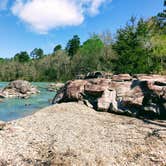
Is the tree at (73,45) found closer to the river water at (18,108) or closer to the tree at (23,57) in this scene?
the tree at (23,57)

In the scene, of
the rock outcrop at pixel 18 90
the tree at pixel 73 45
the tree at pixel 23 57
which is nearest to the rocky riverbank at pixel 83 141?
the rock outcrop at pixel 18 90

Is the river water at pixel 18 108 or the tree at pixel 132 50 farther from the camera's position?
the tree at pixel 132 50

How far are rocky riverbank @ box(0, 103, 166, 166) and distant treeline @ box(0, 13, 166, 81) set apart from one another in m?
20.0

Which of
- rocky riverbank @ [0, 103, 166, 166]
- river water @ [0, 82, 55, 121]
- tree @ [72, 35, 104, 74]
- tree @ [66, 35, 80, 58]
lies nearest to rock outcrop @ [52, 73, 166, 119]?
rocky riverbank @ [0, 103, 166, 166]

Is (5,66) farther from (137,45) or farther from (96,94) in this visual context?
(96,94)

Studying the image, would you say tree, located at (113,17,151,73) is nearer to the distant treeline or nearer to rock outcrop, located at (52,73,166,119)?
the distant treeline

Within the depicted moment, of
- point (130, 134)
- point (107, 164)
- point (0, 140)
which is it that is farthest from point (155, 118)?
point (0, 140)

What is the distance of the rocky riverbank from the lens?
12.1 meters

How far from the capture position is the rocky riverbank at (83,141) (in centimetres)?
1211

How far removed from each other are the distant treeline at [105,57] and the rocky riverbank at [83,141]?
20034 mm

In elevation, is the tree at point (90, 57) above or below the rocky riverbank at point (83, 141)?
above

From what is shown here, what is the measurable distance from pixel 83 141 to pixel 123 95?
8269 millimetres

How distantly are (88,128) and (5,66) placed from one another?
142146 millimetres

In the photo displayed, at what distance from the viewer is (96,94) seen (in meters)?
23.4
